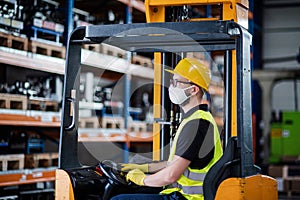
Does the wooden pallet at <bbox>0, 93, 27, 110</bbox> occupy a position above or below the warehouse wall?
below

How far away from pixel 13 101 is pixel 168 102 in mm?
2940

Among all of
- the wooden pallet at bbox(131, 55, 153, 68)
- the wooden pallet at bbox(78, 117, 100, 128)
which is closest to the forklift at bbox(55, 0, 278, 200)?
the wooden pallet at bbox(78, 117, 100, 128)

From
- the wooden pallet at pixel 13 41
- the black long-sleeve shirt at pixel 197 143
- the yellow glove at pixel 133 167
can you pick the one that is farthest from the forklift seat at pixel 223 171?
the wooden pallet at pixel 13 41

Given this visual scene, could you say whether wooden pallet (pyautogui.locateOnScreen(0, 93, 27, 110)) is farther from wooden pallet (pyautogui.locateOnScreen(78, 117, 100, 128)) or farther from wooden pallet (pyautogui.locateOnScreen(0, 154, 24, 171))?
wooden pallet (pyautogui.locateOnScreen(78, 117, 100, 128))

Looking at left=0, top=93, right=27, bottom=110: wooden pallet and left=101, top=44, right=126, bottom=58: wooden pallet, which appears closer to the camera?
left=0, top=93, right=27, bottom=110: wooden pallet

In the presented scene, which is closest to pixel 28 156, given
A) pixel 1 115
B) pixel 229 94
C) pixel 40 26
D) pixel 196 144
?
pixel 1 115

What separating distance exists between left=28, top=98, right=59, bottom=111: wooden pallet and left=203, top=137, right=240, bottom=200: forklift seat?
177 inches

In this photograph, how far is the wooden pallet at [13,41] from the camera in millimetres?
7911

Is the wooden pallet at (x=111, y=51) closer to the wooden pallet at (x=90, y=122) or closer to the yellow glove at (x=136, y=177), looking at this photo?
the wooden pallet at (x=90, y=122)

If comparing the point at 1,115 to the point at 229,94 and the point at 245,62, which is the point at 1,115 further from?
the point at 245,62

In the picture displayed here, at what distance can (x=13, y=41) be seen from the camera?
8.16 metres

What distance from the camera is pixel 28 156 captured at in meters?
8.36

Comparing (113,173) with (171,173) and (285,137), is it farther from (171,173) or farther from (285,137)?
(285,137)

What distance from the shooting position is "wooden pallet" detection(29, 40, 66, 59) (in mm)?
8406
